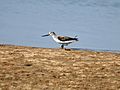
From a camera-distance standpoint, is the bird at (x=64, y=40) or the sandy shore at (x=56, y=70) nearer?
the sandy shore at (x=56, y=70)

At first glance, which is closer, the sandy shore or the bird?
the sandy shore

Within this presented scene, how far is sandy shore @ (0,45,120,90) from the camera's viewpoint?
15.4 m

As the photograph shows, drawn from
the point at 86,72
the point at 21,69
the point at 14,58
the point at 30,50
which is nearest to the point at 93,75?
the point at 86,72

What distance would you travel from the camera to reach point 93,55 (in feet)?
76.3

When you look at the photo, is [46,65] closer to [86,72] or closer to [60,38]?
[86,72]

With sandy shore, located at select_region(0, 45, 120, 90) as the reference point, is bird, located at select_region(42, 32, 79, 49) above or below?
above

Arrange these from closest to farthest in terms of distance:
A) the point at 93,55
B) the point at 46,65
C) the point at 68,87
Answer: the point at 68,87 < the point at 46,65 < the point at 93,55

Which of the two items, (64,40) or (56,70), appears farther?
(64,40)

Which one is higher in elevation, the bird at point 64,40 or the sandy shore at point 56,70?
the bird at point 64,40

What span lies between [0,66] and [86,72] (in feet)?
11.4

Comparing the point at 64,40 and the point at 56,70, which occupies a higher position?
the point at 64,40

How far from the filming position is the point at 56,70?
59.2 feet

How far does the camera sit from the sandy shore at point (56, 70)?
50.6ft

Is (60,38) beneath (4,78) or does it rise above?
above
